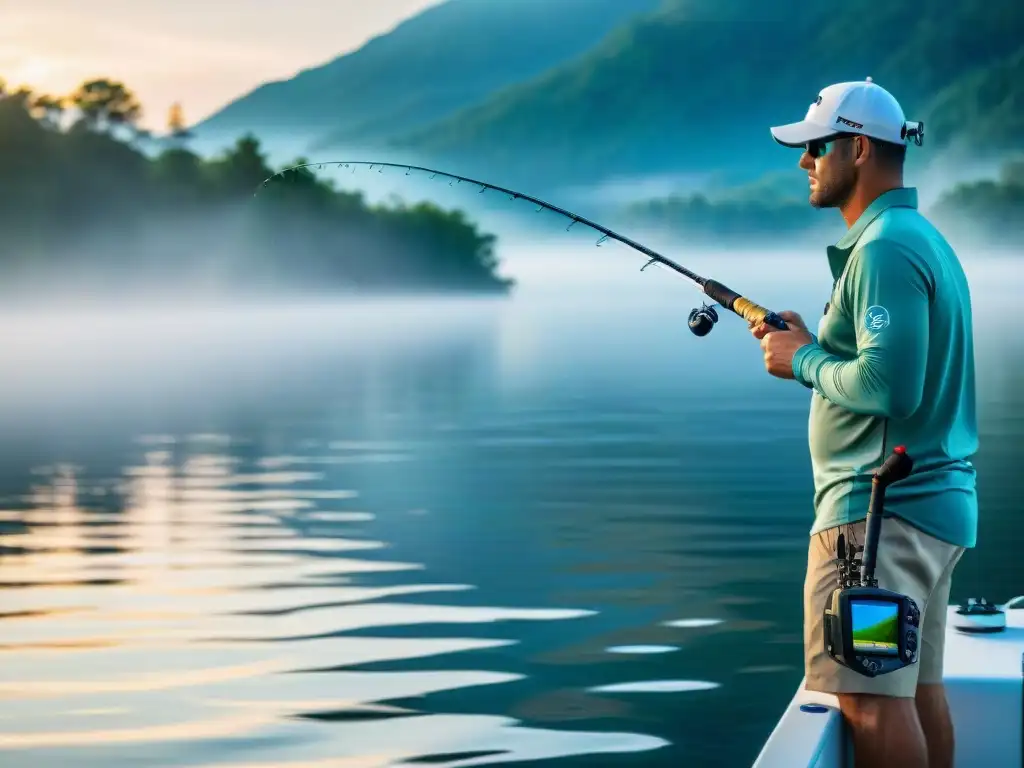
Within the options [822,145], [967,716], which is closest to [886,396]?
[822,145]

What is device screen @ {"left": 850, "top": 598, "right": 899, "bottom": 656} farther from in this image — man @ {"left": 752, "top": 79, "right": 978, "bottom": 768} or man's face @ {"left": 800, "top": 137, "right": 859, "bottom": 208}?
man's face @ {"left": 800, "top": 137, "right": 859, "bottom": 208}

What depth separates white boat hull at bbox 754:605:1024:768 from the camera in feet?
13.7

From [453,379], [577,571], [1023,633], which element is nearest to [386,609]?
[577,571]

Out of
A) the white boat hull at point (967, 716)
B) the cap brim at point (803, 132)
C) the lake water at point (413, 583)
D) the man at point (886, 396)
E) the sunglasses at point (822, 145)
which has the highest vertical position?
the cap brim at point (803, 132)

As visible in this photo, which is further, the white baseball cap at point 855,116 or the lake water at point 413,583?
the lake water at point 413,583

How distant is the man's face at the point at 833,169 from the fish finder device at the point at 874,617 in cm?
59

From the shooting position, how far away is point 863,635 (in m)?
4.08

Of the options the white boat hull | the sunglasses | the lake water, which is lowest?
the lake water

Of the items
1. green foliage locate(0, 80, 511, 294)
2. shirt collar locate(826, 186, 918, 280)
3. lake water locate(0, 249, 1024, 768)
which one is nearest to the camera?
shirt collar locate(826, 186, 918, 280)

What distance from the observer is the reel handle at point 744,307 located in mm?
4578

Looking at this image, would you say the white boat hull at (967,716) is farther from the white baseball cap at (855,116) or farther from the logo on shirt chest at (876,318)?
the white baseball cap at (855,116)

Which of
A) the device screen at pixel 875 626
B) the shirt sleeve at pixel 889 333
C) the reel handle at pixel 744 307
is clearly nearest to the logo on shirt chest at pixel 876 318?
the shirt sleeve at pixel 889 333

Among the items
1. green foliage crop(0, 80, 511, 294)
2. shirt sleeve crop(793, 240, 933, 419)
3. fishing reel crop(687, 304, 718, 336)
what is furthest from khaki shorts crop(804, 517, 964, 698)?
green foliage crop(0, 80, 511, 294)

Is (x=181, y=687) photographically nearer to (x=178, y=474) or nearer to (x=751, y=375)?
(x=178, y=474)
